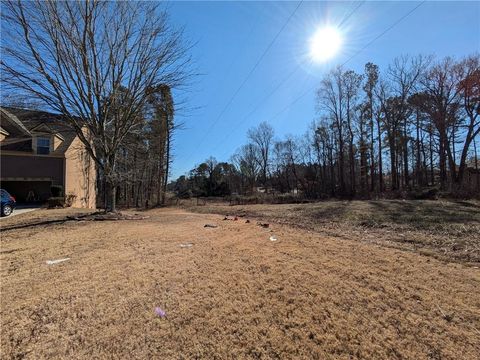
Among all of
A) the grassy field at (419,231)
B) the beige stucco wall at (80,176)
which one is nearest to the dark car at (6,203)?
the beige stucco wall at (80,176)

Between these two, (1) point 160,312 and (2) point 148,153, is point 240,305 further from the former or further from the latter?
(2) point 148,153

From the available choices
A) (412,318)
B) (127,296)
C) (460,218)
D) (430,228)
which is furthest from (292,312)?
(460,218)

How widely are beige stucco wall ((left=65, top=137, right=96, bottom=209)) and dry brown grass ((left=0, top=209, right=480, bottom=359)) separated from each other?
1944cm

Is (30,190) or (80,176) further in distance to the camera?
(80,176)

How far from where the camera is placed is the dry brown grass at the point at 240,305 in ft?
8.01

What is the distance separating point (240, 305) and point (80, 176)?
84.0 feet

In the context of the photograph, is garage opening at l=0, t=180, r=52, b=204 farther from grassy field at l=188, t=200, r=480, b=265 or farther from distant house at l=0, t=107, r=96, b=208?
grassy field at l=188, t=200, r=480, b=265

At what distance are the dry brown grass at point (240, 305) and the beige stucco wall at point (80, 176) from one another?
19444 mm

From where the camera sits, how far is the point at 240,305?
315 centimetres

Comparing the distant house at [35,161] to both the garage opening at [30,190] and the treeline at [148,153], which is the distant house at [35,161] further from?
the treeline at [148,153]

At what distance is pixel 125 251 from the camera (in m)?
5.50

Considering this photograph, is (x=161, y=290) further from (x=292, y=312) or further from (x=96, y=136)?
(x=96, y=136)

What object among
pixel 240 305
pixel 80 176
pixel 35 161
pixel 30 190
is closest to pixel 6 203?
pixel 35 161

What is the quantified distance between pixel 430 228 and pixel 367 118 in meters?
31.9
